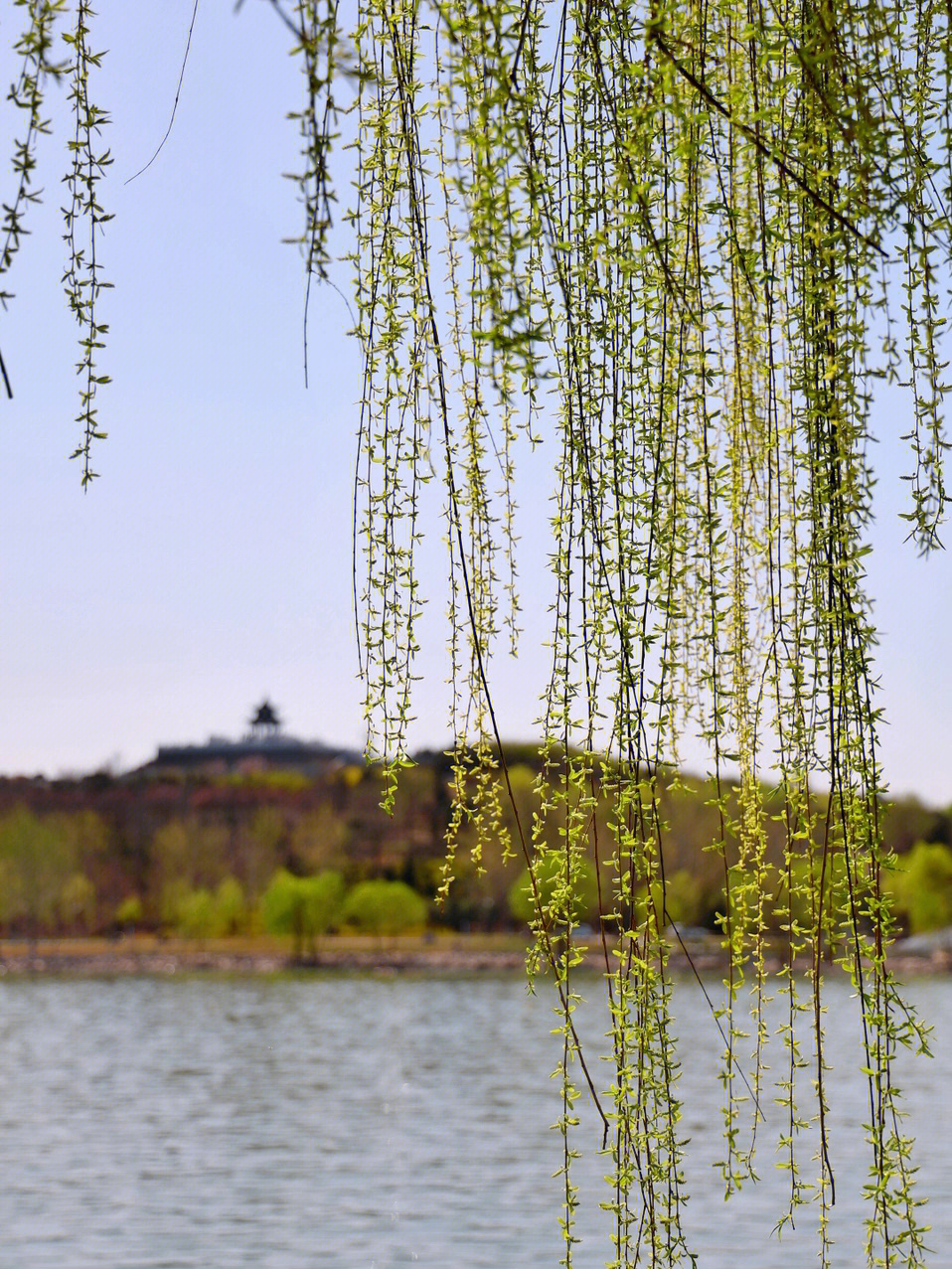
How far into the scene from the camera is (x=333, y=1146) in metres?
23.9

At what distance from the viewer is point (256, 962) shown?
2447 inches

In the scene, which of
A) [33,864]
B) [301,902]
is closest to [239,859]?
[301,902]

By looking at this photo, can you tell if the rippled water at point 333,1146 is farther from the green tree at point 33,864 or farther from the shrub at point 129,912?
the shrub at point 129,912

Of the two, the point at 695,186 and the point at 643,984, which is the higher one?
the point at 695,186

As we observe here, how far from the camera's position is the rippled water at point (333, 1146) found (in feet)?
55.4

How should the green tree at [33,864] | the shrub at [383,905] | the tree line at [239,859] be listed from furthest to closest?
1. the shrub at [383,905]
2. the tree line at [239,859]
3. the green tree at [33,864]

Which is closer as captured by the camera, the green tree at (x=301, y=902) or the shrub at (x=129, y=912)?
the green tree at (x=301, y=902)

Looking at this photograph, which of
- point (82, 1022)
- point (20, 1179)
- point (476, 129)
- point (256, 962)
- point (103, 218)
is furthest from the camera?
point (256, 962)

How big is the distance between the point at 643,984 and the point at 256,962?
6241cm

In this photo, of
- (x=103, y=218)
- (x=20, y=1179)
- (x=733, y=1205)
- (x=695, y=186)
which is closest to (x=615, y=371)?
(x=695, y=186)

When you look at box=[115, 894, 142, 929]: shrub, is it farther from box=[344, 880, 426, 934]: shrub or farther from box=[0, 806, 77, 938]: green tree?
box=[344, 880, 426, 934]: shrub

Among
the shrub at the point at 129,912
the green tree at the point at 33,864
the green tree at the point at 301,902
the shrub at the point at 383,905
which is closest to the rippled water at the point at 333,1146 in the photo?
the shrub at the point at 383,905

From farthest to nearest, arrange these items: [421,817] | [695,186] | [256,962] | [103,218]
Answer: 1. [256,962]
2. [421,817]
3. [695,186]
4. [103,218]

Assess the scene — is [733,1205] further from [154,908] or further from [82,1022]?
[154,908]
